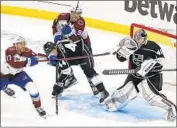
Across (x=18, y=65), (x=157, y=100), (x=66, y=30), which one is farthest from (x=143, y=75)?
(x=18, y=65)

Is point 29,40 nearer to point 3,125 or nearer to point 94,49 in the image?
point 94,49

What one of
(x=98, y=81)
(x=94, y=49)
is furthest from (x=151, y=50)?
(x=94, y=49)

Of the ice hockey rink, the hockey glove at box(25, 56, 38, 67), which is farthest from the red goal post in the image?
the hockey glove at box(25, 56, 38, 67)

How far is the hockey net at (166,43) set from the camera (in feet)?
15.4

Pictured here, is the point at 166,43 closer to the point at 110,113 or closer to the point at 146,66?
the point at 146,66

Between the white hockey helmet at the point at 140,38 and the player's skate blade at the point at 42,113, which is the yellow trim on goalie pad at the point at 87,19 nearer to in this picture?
the white hockey helmet at the point at 140,38

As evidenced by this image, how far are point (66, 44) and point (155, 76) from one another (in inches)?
26.9

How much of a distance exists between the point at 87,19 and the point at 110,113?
1384 mm

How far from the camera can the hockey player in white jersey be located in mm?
3693

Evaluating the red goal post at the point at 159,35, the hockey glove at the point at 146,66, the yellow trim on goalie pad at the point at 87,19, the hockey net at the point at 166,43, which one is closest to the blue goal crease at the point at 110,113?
the hockey glove at the point at 146,66

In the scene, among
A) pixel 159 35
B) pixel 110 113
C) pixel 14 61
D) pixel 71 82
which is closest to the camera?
pixel 14 61

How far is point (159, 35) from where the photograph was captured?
490cm

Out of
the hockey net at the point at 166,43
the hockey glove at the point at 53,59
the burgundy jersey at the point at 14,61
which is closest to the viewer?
the burgundy jersey at the point at 14,61

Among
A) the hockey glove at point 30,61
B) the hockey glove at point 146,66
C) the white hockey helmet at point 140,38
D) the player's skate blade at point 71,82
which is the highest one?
the white hockey helmet at point 140,38
